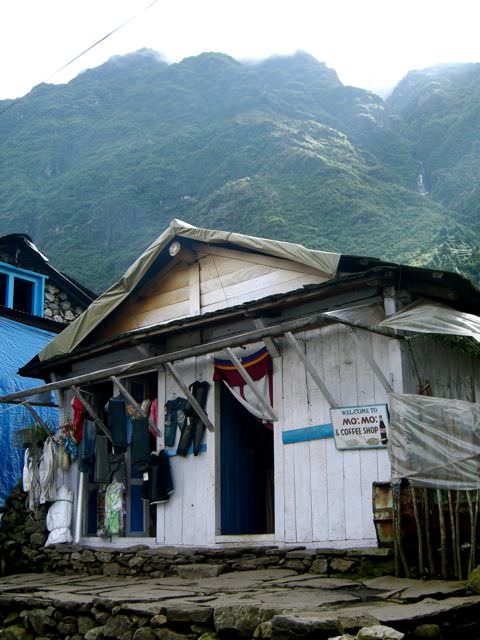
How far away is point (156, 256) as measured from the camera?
12.1m

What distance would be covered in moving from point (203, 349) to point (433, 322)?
309 cm

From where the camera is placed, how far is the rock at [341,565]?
8.55 metres

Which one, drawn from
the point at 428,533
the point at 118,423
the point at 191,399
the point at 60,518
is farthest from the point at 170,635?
the point at 60,518

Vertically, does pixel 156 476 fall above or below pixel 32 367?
below

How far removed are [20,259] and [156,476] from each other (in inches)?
364

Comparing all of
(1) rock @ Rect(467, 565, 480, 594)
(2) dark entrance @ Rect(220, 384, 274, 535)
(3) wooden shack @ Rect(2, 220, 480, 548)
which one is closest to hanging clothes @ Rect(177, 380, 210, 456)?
(3) wooden shack @ Rect(2, 220, 480, 548)

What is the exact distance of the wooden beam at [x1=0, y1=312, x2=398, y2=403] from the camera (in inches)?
363

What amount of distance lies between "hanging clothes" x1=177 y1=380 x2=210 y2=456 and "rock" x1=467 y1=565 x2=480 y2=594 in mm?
4587

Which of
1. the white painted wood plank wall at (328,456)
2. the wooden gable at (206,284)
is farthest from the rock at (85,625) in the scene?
the wooden gable at (206,284)

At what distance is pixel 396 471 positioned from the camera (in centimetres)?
822

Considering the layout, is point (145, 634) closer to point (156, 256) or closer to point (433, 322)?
point (433, 322)

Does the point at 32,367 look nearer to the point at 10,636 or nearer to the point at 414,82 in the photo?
the point at 10,636

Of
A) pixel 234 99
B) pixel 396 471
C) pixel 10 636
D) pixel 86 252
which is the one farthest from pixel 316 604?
pixel 234 99

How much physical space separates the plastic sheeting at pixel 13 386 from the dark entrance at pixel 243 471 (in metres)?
5.44
